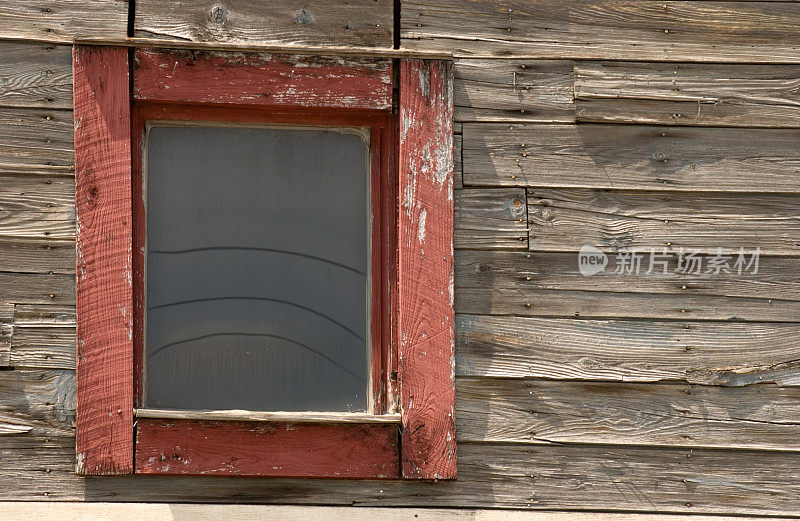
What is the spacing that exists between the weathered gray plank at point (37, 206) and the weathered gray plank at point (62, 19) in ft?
1.57

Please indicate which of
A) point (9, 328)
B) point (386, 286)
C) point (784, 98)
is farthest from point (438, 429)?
point (784, 98)

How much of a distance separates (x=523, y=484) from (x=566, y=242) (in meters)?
0.82

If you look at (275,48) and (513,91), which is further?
(513,91)

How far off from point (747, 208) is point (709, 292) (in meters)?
0.32

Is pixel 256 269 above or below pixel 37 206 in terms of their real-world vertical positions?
below

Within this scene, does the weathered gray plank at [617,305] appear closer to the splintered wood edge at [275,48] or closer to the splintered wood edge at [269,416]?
the splintered wood edge at [269,416]

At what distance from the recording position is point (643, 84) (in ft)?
10.0

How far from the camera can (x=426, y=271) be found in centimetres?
289

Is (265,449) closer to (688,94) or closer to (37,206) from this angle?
(37,206)

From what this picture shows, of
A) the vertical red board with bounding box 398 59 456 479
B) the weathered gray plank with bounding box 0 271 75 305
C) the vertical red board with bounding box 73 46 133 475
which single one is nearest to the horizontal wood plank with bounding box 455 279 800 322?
the vertical red board with bounding box 398 59 456 479

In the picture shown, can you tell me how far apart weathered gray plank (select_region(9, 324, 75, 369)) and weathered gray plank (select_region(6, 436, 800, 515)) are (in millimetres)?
237

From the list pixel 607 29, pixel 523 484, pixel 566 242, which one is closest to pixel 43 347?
Result: pixel 523 484

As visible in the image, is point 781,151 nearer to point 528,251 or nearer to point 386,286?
point 528,251

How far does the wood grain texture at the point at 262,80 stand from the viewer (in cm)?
288
